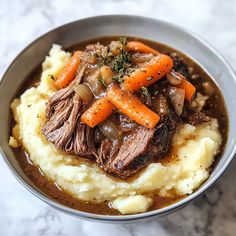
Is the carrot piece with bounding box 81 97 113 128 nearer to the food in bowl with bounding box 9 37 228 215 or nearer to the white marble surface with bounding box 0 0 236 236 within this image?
the food in bowl with bounding box 9 37 228 215

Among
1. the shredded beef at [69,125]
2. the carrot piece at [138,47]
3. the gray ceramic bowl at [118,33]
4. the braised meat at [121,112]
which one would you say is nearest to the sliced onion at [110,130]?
the braised meat at [121,112]

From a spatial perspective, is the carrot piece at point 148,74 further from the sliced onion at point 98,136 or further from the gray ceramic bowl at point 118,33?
the gray ceramic bowl at point 118,33

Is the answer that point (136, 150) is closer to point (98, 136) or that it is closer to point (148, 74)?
point (98, 136)

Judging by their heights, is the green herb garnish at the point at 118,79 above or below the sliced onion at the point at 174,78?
below

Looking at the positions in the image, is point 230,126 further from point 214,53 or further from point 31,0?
point 31,0

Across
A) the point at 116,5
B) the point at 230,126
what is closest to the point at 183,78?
the point at 230,126

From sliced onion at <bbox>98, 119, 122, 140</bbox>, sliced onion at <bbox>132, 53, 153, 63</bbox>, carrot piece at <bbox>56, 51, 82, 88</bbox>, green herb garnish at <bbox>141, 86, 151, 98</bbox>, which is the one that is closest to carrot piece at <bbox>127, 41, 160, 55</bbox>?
sliced onion at <bbox>132, 53, 153, 63</bbox>
